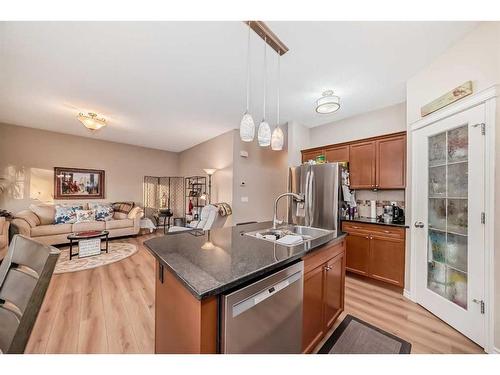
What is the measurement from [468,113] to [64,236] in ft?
21.0

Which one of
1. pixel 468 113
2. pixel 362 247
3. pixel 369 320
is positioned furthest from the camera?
pixel 362 247

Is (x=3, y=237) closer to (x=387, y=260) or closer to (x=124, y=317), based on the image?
(x=124, y=317)

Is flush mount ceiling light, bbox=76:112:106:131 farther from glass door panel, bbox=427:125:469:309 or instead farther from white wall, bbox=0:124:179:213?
glass door panel, bbox=427:125:469:309

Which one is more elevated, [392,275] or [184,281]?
[184,281]

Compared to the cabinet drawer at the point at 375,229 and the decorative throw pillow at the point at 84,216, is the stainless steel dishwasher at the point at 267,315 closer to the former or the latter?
the cabinet drawer at the point at 375,229

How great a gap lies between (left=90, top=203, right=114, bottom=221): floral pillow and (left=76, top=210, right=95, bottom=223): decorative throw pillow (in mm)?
80

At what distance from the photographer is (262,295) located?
0.96 meters

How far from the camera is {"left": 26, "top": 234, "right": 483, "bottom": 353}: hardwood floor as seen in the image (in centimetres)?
155

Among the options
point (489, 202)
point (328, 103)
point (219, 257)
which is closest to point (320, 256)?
point (219, 257)

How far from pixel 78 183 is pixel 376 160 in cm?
650

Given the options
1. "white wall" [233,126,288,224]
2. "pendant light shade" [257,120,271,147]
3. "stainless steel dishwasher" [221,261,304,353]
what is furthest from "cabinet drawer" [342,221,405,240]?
"pendant light shade" [257,120,271,147]
